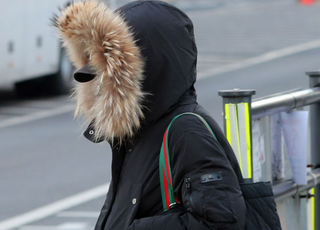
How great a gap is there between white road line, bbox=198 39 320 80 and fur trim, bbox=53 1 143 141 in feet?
49.5

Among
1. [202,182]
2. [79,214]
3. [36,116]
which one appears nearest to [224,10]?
[36,116]

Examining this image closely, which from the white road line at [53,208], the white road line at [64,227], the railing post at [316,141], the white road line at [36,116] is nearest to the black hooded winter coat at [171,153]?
the railing post at [316,141]

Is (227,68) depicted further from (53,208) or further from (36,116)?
(53,208)

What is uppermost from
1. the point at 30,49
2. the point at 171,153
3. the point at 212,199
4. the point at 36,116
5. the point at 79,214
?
the point at 171,153

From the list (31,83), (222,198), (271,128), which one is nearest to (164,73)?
(222,198)

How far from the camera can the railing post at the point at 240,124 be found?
3283 millimetres

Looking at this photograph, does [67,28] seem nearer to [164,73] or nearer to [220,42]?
[164,73]

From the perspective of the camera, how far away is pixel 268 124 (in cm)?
372

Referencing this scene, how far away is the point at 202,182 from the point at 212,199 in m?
0.06

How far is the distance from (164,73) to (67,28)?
1.26 ft

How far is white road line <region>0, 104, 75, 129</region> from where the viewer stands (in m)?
12.6

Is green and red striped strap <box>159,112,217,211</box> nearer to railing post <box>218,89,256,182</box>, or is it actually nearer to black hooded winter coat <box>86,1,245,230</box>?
black hooded winter coat <box>86,1,245,230</box>

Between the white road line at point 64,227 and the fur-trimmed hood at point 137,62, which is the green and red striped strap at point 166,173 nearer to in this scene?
the fur-trimmed hood at point 137,62

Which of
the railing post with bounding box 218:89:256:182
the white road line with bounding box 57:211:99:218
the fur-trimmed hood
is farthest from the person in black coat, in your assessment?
the white road line with bounding box 57:211:99:218
